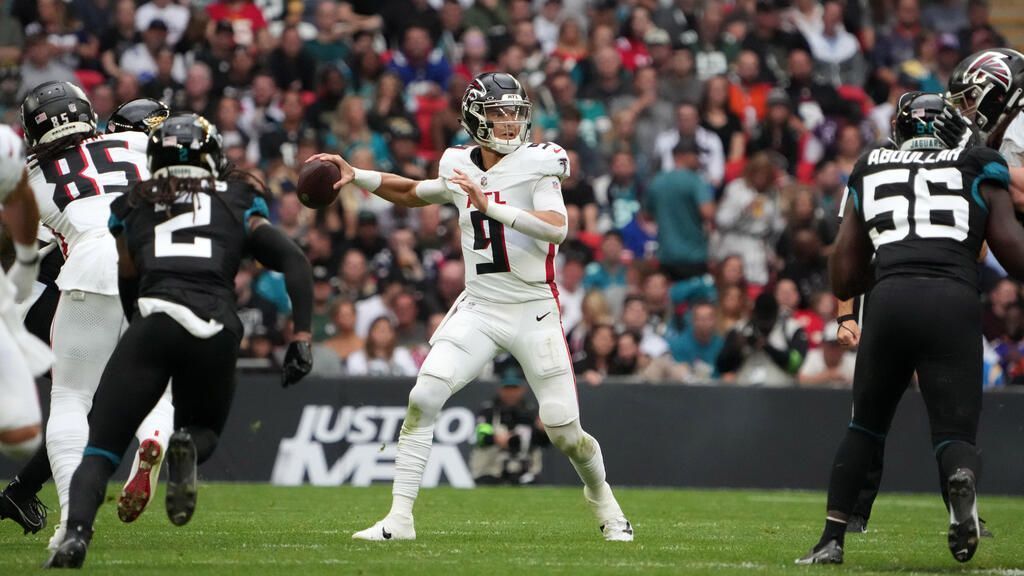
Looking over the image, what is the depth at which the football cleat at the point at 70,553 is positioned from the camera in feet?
20.1

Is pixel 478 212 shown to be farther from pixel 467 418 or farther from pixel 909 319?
pixel 467 418

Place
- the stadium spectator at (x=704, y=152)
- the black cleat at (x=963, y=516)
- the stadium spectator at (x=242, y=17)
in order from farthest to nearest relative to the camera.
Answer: the stadium spectator at (x=242, y=17)
the stadium spectator at (x=704, y=152)
the black cleat at (x=963, y=516)

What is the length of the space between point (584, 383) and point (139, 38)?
657cm

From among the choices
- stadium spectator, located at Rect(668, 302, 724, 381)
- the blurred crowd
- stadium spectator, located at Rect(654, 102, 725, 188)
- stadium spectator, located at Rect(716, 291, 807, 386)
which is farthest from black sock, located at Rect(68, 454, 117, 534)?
stadium spectator, located at Rect(654, 102, 725, 188)

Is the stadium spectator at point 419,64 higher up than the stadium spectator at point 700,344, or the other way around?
the stadium spectator at point 419,64

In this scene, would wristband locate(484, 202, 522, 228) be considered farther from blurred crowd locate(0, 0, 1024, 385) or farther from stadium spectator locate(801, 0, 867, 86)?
stadium spectator locate(801, 0, 867, 86)

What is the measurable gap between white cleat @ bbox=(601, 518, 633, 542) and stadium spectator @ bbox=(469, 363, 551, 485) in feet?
16.0

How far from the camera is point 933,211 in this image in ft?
21.3

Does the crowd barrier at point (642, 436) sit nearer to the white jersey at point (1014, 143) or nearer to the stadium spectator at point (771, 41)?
the white jersey at point (1014, 143)

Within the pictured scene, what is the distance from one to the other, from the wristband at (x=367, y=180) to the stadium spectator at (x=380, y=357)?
18.3 feet

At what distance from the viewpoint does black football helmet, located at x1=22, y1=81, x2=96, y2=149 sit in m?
7.83

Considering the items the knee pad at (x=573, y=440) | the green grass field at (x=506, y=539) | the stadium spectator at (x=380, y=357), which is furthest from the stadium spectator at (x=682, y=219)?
the knee pad at (x=573, y=440)

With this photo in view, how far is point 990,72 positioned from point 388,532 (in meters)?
3.73

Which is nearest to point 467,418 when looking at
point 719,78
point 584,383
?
point 584,383
